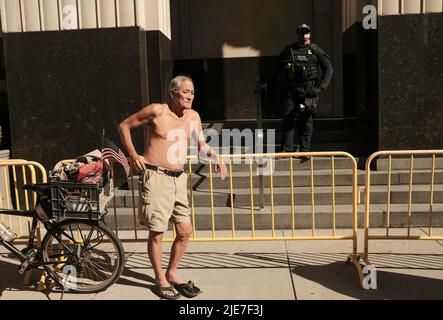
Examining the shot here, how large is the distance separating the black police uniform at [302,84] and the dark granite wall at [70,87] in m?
2.20

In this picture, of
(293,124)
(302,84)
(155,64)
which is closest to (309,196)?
(293,124)

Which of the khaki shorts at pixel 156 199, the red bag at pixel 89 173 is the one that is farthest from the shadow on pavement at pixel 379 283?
the red bag at pixel 89 173

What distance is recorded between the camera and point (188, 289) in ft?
13.2

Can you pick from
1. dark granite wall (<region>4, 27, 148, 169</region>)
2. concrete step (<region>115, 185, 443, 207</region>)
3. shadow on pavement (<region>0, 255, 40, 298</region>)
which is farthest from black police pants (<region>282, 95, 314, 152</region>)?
shadow on pavement (<region>0, 255, 40, 298</region>)

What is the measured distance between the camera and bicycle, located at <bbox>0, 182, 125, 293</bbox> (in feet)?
13.0

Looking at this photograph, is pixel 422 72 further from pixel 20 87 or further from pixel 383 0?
pixel 20 87

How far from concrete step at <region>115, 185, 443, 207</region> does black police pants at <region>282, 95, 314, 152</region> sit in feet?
2.46

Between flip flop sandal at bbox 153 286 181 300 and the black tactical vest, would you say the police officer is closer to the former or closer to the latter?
the black tactical vest

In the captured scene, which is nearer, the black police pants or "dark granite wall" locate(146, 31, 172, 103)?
the black police pants

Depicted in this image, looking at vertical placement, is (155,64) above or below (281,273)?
above

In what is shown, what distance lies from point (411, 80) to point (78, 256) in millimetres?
5335

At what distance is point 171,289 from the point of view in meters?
4.02

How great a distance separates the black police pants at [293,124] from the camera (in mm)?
6898

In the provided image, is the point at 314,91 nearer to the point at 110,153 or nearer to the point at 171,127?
the point at 171,127
